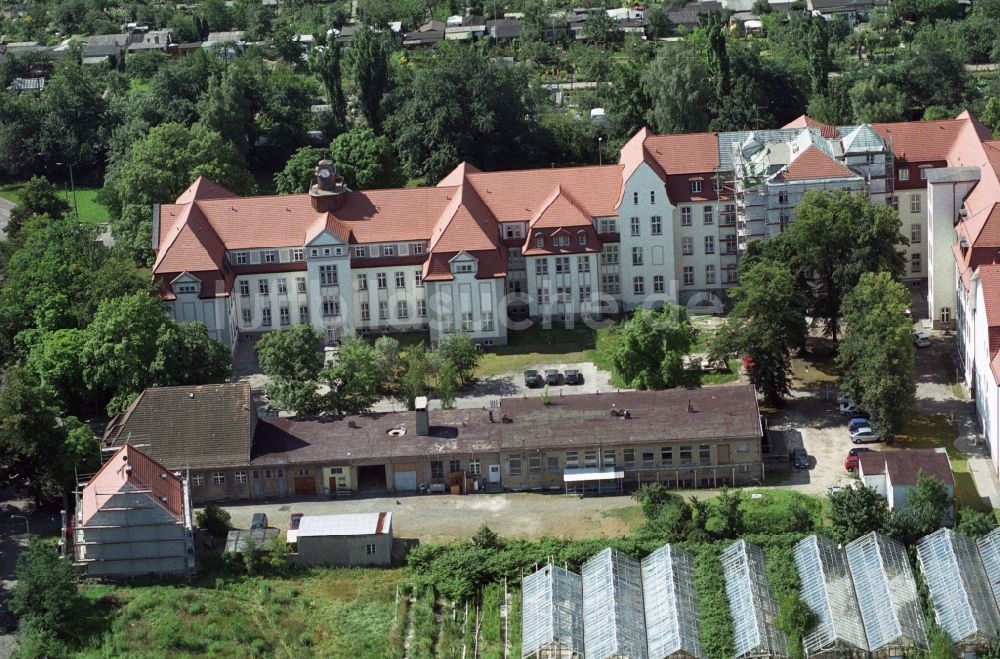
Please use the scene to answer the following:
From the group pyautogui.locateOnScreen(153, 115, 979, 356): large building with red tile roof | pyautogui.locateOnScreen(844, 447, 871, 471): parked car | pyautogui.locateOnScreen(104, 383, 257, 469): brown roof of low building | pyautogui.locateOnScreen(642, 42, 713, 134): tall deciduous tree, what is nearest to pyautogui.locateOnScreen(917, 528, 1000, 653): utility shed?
pyautogui.locateOnScreen(844, 447, 871, 471): parked car

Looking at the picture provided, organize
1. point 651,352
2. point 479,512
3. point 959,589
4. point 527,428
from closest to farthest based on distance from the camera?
point 959,589
point 479,512
point 527,428
point 651,352

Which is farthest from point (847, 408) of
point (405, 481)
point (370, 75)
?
point (370, 75)

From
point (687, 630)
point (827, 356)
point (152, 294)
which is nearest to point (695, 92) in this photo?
point (827, 356)

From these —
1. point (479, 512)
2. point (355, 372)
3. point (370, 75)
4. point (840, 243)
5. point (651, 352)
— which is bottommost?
point (479, 512)

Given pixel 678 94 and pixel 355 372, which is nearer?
pixel 355 372

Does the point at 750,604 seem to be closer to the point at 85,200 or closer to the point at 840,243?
the point at 840,243

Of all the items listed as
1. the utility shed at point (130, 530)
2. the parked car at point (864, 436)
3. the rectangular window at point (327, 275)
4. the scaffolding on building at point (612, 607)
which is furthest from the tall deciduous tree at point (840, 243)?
the utility shed at point (130, 530)

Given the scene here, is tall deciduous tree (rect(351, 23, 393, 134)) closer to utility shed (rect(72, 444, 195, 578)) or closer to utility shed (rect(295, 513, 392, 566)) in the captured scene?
utility shed (rect(72, 444, 195, 578))
